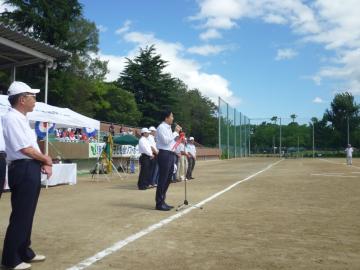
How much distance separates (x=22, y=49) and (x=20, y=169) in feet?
51.0

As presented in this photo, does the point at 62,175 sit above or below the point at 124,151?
below

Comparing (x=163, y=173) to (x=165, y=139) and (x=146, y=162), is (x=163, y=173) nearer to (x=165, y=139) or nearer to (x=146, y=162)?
(x=165, y=139)

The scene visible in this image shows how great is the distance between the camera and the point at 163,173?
9.70 m

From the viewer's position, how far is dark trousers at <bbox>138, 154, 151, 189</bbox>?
49.8 ft

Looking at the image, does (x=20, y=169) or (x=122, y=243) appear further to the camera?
(x=122, y=243)

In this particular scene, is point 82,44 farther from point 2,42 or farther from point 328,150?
point 328,150

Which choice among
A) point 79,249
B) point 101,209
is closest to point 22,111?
point 79,249

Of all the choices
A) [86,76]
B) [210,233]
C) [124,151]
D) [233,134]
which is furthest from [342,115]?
[210,233]

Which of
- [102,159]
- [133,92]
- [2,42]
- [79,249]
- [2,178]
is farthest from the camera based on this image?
[133,92]

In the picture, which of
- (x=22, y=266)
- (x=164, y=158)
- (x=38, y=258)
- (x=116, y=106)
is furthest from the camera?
(x=116, y=106)

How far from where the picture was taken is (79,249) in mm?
6055

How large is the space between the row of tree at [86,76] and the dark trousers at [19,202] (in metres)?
32.4

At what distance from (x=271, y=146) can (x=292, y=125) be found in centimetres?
740

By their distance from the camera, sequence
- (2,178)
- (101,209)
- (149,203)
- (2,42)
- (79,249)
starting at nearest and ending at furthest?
(2,178) < (79,249) < (101,209) < (149,203) < (2,42)
